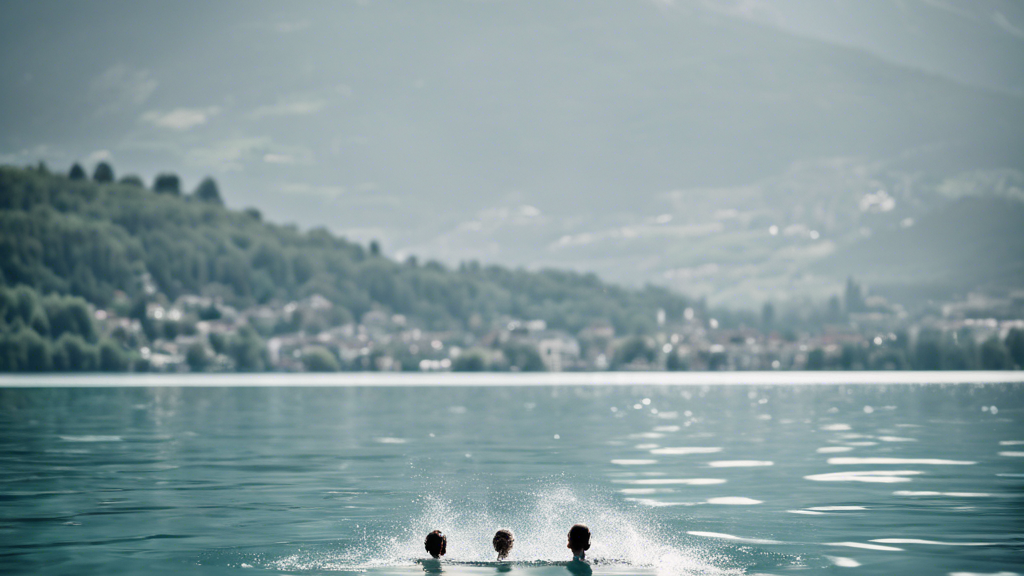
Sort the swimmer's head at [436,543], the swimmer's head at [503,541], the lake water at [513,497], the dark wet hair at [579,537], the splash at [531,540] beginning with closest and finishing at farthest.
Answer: the dark wet hair at [579,537], the swimmer's head at [436,543], the swimmer's head at [503,541], the splash at [531,540], the lake water at [513,497]

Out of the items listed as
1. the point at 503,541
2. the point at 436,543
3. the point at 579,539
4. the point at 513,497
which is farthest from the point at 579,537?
the point at 513,497

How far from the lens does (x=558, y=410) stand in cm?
12294

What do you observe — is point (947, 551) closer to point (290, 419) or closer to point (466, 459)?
point (466, 459)

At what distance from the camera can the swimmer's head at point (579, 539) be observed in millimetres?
33188

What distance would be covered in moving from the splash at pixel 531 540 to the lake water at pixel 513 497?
12 centimetres

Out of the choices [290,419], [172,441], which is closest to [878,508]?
[172,441]

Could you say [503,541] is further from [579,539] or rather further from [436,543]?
[579,539]

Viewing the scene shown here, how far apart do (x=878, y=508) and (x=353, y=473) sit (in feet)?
69.2

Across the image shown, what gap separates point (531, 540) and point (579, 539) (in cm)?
549

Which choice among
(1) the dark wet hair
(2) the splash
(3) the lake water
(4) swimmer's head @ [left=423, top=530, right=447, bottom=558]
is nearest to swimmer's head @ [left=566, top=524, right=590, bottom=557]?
(1) the dark wet hair

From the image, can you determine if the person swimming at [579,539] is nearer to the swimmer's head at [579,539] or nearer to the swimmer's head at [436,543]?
the swimmer's head at [579,539]

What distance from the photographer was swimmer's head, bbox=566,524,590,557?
33.2 metres

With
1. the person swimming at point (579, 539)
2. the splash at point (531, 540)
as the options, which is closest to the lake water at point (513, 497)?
the splash at point (531, 540)

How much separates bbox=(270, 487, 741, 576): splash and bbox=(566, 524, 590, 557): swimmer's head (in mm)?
1241
